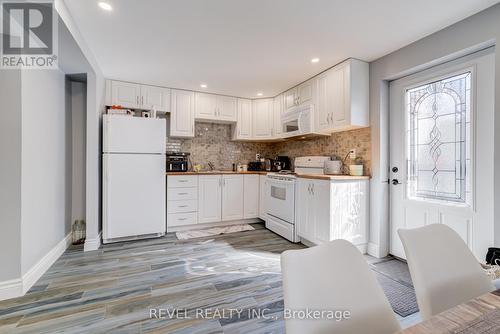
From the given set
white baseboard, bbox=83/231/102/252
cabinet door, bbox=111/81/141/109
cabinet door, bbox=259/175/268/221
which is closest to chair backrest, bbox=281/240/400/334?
white baseboard, bbox=83/231/102/252

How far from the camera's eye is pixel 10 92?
1.84 m

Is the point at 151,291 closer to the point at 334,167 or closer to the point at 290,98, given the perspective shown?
the point at 334,167

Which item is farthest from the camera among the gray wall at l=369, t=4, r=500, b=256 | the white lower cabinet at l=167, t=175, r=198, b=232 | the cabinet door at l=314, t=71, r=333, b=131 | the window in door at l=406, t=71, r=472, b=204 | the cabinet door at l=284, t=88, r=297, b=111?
the cabinet door at l=284, t=88, r=297, b=111

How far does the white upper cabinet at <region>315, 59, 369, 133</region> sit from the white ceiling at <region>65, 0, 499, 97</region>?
0.47 feet

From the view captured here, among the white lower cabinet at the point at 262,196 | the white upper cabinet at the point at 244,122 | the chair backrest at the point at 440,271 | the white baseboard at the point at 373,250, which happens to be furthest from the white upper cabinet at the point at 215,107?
the chair backrest at the point at 440,271

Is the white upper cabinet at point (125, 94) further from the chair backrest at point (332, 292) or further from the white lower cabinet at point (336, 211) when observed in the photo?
the chair backrest at point (332, 292)

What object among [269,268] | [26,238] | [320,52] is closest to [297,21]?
[320,52]

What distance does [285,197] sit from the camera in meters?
3.38

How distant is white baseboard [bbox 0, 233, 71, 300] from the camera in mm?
1844

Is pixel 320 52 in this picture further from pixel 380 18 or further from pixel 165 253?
pixel 165 253

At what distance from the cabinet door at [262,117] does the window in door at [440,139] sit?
2301 mm

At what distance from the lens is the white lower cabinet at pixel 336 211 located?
268 centimetres

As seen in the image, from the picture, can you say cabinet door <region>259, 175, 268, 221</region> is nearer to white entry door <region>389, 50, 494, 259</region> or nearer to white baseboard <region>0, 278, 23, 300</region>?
white entry door <region>389, 50, 494, 259</region>

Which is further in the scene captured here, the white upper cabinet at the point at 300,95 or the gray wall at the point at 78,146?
the white upper cabinet at the point at 300,95
